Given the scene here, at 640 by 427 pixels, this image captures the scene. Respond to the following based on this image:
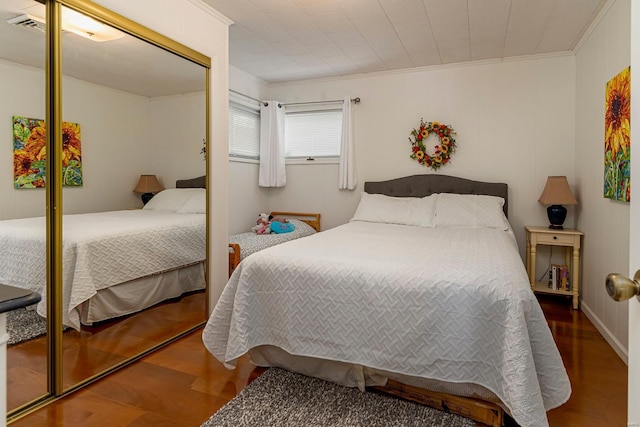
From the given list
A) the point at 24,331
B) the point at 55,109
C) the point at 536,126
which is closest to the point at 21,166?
the point at 55,109

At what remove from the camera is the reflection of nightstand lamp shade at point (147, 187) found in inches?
97.0

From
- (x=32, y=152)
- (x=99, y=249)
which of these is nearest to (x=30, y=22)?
(x=32, y=152)

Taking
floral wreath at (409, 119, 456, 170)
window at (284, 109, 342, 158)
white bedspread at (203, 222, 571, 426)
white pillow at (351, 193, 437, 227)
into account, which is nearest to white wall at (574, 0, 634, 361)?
white bedspread at (203, 222, 571, 426)

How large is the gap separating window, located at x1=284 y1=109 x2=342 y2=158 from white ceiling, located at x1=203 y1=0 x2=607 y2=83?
2.11 ft

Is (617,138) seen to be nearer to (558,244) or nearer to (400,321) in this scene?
(558,244)

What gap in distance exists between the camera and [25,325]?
6.00 feet

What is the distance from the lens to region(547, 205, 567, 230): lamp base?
3.53 meters

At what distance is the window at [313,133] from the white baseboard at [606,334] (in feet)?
9.53

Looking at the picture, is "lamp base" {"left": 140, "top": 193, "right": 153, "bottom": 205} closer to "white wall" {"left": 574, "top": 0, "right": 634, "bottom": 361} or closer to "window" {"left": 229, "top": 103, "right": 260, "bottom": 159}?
"window" {"left": 229, "top": 103, "right": 260, "bottom": 159}

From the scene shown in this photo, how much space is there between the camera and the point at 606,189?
2689 millimetres

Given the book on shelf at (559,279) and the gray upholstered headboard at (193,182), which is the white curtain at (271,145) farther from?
the book on shelf at (559,279)

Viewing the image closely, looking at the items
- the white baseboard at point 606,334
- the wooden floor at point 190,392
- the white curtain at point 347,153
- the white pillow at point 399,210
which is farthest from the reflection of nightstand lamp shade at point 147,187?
the white baseboard at point 606,334

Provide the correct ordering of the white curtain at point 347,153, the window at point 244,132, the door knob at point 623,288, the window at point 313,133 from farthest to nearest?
the window at point 313,133 → the white curtain at point 347,153 → the window at point 244,132 → the door knob at point 623,288

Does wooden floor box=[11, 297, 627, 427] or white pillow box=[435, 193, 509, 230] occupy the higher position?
white pillow box=[435, 193, 509, 230]
